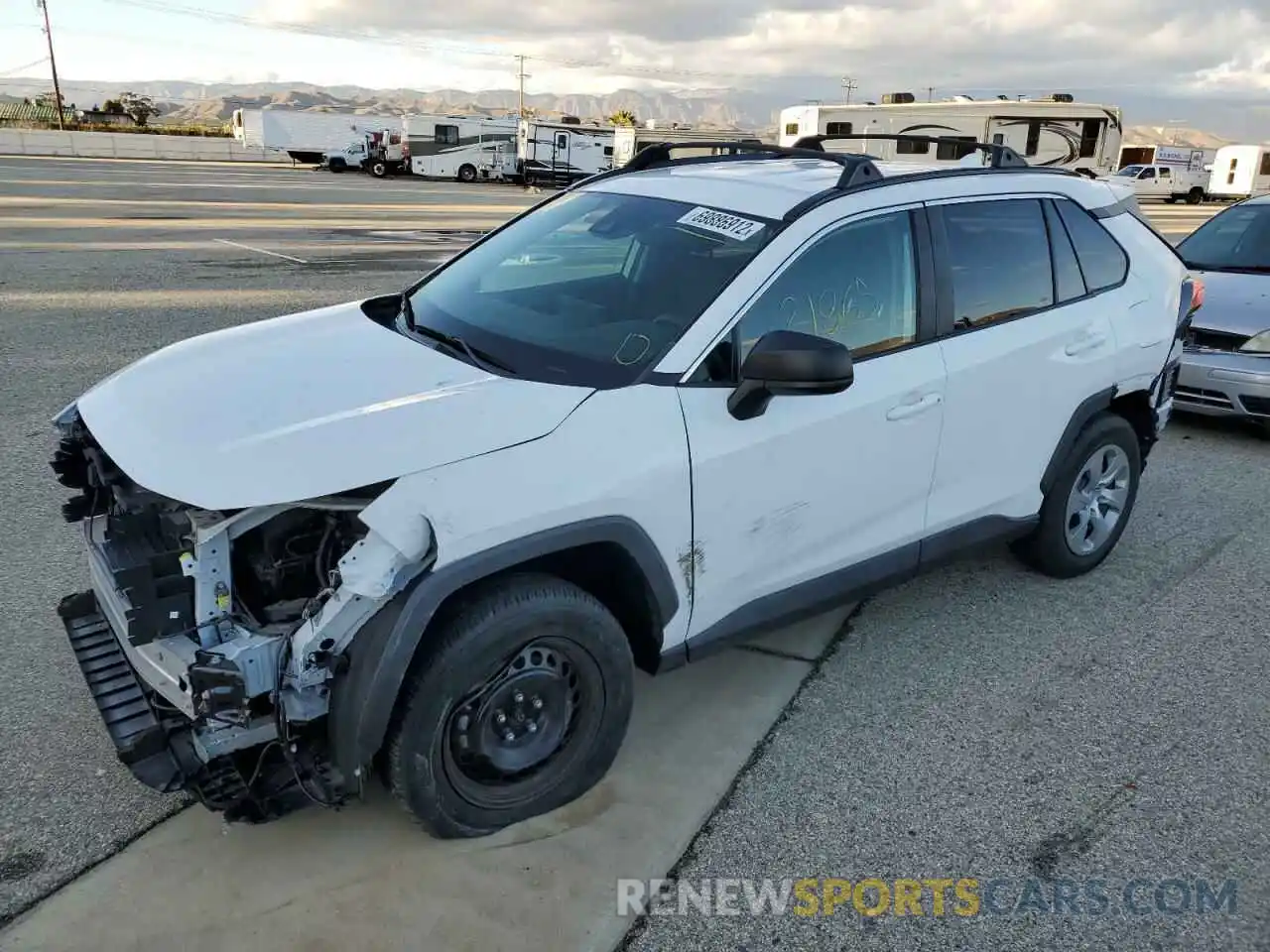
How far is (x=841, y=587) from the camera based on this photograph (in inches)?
136

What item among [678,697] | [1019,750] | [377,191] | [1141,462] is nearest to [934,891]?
[1019,750]

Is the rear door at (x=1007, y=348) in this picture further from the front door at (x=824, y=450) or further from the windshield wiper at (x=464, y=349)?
the windshield wiper at (x=464, y=349)

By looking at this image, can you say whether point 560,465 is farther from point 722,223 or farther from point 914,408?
point 914,408

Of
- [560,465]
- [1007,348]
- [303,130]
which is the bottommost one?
[560,465]

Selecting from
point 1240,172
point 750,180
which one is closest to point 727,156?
point 750,180

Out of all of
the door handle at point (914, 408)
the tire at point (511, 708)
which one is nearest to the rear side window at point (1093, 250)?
the door handle at point (914, 408)

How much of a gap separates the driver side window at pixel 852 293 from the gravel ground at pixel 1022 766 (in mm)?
1306

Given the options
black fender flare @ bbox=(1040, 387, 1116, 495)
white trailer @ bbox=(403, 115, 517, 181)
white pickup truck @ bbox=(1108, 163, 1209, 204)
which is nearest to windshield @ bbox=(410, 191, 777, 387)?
black fender flare @ bbox=(1040, 387, 1116, 495)

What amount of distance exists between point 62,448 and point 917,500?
9.37 feet

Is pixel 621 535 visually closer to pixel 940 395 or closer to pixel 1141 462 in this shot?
pixel 940 395

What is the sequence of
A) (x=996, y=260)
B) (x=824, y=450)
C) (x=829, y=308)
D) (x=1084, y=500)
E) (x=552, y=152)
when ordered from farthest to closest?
1. (x=552, y=152)
2. (x=1084, y=500)
3. (x=996, y=260)
4. (x=829, y=308)
5. (x=824, y=450)

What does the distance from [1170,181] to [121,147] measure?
51.0 m

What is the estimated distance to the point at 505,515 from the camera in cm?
252

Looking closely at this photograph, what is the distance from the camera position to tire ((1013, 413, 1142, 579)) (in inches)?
168
